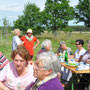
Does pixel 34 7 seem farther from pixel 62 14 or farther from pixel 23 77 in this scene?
pixel 23 77

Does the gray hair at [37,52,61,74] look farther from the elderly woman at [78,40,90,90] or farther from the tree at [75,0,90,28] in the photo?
the tree at [75,0,90,28]

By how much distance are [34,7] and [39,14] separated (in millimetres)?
1600

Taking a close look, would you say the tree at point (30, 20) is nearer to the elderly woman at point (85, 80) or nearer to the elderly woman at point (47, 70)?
the elderly woman at point (85, 80)

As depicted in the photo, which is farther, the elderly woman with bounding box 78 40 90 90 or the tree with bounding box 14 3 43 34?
the tree with bounding box 14 3 43 34

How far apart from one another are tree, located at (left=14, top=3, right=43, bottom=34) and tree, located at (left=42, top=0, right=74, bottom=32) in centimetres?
191

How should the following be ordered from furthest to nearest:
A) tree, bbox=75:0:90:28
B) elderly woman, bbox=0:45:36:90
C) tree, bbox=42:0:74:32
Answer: tree, bbox=42:0:74:32 → tree, bbox=75:0:90:28 → elderly woman, bbox=0:45:36:90

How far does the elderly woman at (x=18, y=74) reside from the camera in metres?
2.20

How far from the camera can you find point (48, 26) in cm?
2898

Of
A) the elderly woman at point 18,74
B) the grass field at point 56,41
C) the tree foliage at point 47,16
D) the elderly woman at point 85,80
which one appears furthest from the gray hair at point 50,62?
the tree foliage at point 47,16

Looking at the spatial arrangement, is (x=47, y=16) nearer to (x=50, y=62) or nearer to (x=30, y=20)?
(x=30, y=20)

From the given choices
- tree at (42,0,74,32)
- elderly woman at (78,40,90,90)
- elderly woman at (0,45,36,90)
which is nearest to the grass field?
tree at (42,0,74,32)

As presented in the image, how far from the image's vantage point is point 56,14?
2866cm

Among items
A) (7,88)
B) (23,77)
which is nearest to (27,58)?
(23,77)

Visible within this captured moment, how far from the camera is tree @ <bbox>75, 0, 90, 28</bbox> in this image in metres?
21.4
